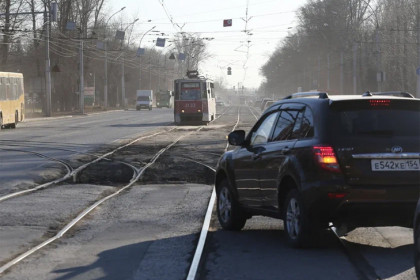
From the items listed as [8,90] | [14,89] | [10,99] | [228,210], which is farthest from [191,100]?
[228,210]

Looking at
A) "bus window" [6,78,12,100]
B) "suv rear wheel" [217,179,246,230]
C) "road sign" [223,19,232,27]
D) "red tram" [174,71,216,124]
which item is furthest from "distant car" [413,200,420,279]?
"road sign" [223,19,232,27]

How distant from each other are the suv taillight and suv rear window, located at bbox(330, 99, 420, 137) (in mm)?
215

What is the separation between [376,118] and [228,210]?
260cm

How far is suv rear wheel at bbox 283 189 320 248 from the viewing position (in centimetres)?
815

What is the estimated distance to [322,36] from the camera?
107m

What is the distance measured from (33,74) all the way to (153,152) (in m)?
61.5

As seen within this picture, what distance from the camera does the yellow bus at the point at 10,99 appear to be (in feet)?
133

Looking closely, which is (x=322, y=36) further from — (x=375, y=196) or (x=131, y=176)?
(x=375, y=196)

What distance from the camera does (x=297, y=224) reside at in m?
8.37

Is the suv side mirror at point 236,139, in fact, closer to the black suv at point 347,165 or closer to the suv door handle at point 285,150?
the black suv at point 347,165

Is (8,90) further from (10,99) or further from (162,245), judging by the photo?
(162,245)

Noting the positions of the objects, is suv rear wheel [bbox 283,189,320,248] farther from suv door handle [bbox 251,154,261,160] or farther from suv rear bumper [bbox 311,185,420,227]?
suv door handle [bbox 251,154,261,160]

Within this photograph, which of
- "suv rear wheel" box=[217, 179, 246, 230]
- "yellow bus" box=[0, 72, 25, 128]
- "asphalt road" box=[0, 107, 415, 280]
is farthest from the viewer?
"yellow bus" box=[0, 72, 25, 128]

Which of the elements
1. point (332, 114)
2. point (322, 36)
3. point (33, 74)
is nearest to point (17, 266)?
point (332, 114)
